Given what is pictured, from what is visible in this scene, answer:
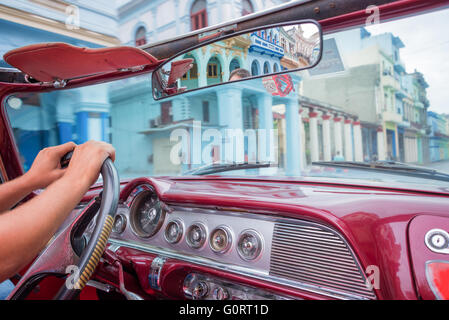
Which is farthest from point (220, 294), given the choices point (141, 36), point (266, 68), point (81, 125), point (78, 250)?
point (81, 125)

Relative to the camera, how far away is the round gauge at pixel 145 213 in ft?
5.16

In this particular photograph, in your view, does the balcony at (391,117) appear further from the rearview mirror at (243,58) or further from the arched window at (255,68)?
the arched window at (255,68)

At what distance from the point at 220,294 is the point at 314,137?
1207 mm

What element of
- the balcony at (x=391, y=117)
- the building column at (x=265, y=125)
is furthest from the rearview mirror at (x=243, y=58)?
the balcony at (x=391, y=117)

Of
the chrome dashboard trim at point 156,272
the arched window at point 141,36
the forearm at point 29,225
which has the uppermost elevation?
the arched window at point 141,36

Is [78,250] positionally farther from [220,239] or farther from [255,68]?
[255,68]

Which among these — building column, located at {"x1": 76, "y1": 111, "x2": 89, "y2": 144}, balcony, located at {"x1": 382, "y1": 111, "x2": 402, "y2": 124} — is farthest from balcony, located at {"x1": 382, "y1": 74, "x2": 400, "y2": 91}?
building column, located at {"x1": 76, "y1": 111, "x2": 89, "y2": 144}

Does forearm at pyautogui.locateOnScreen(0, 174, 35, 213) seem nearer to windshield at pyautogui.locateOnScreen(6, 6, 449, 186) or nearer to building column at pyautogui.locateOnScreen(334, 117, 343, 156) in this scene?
windshield at pyautogui.locateOnScreen(6, 6, 449, 186)

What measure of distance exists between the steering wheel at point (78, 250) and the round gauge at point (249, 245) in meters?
0.54

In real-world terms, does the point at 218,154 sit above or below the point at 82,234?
above
